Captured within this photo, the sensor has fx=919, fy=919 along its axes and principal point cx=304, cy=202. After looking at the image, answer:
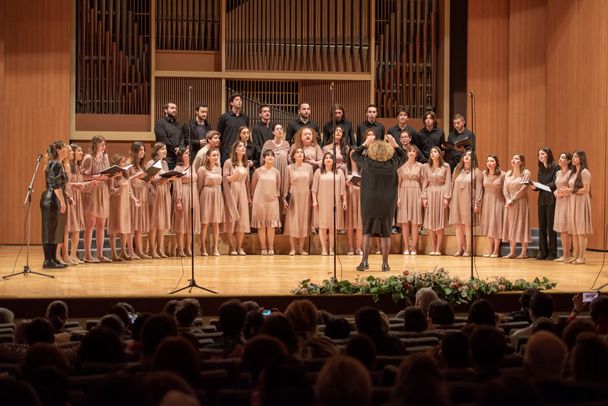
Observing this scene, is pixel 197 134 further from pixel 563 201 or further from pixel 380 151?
pixel 563 201

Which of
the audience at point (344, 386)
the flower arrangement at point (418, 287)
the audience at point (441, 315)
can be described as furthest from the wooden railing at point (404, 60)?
the audience at point (344, 386)

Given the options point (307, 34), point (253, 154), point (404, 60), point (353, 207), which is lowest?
point (353, 207)

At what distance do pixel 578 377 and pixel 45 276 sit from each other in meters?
6.62

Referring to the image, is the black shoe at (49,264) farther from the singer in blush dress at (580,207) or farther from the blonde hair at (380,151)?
the singer in blush dress at (580,207)

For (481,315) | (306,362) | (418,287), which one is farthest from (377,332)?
(418,287)

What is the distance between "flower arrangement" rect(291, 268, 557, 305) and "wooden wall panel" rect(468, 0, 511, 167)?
6.78 m

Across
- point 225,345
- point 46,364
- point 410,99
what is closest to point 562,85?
point 410,99

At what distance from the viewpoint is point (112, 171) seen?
10.0 m

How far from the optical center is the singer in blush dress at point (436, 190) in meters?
11.8

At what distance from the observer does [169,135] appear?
12320 mm

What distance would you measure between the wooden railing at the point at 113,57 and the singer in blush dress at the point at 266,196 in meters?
3.37

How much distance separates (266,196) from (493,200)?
2896 millimetres

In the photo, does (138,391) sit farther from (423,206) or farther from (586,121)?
(586,121)

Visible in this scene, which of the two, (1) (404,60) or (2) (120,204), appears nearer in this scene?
(2) (120,204)
